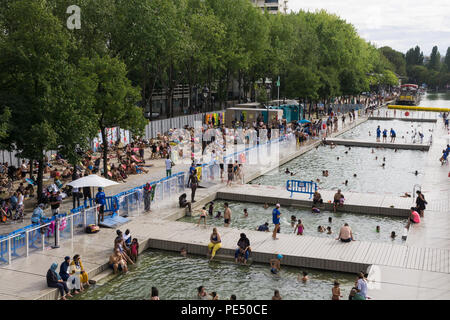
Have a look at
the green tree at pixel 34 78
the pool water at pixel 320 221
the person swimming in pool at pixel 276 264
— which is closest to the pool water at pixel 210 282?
the person swimming in pool at pixel 276 264

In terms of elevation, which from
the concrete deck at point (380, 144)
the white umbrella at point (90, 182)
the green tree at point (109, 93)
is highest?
the green tree at point (109, 93)

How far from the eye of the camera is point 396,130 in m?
62.8

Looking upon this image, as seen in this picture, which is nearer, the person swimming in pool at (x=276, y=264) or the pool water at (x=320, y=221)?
the person swimming in pool at (x=276, y=264)

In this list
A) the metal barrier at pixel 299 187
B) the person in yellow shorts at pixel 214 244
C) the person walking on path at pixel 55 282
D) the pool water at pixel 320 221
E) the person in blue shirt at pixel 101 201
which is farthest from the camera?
the metal barrier at pixel 299 187

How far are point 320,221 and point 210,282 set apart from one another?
875 cm

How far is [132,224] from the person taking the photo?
70.3 feet

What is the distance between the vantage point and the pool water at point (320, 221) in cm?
2180

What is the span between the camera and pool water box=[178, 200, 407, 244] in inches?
858

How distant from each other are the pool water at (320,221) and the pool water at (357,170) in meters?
5.36

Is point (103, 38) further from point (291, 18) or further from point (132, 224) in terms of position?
point (291, 18)

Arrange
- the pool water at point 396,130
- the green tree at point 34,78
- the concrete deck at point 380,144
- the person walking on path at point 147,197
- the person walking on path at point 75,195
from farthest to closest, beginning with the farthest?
the pool water at point 396,130, the concrete deck at point 380,144, the person walking on path at point 147,197, the person walking on path at point 75,195, the green tree at point 34,78

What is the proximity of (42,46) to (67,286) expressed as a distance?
11.3 m

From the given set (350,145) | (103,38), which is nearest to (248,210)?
(103,38)

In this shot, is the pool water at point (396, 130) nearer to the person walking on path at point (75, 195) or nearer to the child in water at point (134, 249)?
the person walking on path at point (75, 195)
